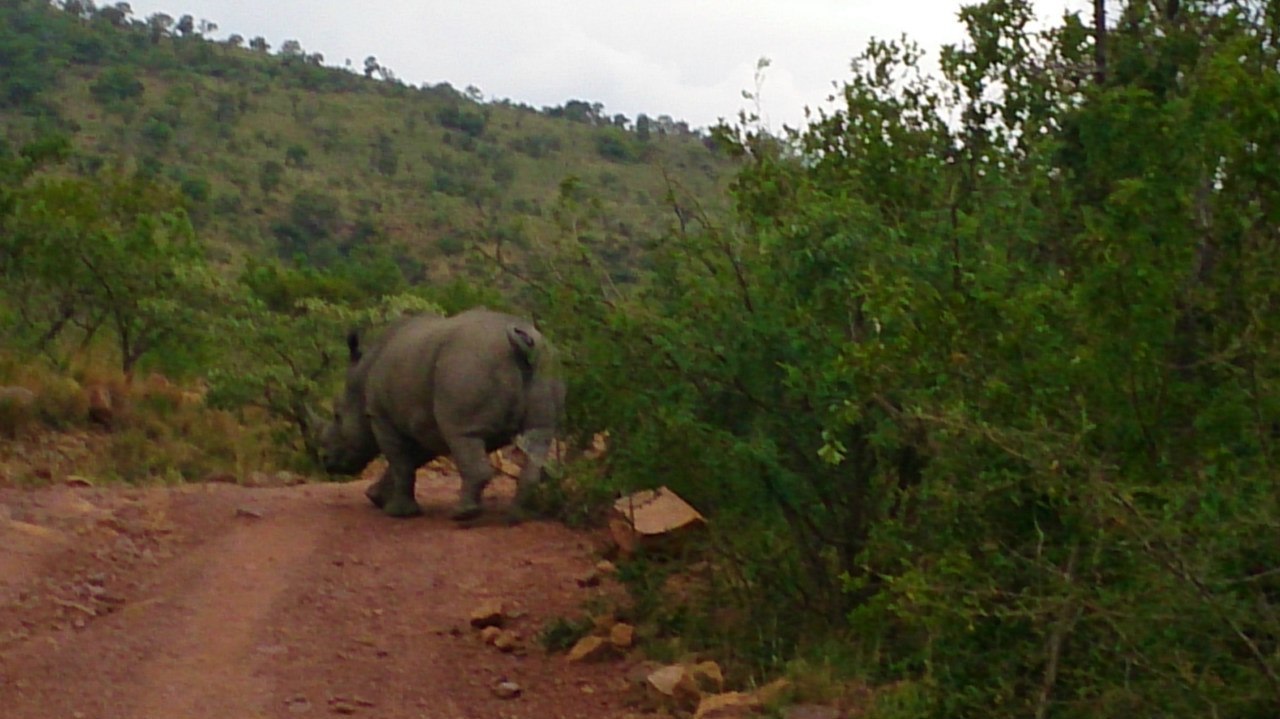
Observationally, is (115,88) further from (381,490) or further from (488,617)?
(488,617)

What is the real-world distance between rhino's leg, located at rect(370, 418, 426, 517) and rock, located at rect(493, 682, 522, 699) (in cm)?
512

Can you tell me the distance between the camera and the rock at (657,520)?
8.75 metres

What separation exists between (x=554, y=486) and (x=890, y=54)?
4.94m

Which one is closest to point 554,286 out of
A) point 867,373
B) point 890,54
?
point 890,54

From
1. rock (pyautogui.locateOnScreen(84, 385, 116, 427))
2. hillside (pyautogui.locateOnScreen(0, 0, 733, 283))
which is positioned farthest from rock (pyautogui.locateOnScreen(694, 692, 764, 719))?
hillside (pyautogui.locateOnScreen(0, 0, 733, 283))

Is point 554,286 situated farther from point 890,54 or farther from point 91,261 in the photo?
point 91,261

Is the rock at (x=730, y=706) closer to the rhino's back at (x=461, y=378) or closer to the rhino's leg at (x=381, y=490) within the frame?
the rhino's back at (x=461, y=378)

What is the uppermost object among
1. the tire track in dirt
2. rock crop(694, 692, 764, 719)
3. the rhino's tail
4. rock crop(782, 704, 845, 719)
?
the rhino's tail

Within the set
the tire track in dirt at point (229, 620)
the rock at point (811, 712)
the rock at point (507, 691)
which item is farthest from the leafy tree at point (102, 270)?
the rock at point (811, 712)

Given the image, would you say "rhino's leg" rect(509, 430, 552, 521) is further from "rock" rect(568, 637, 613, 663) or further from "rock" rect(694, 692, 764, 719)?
"rock" rect(694, 692, 764, 719)

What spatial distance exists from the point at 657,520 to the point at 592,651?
124cm

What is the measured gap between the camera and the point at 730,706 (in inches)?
253

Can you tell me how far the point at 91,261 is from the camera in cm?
2023

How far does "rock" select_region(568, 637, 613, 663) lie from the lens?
7859 millimetres
